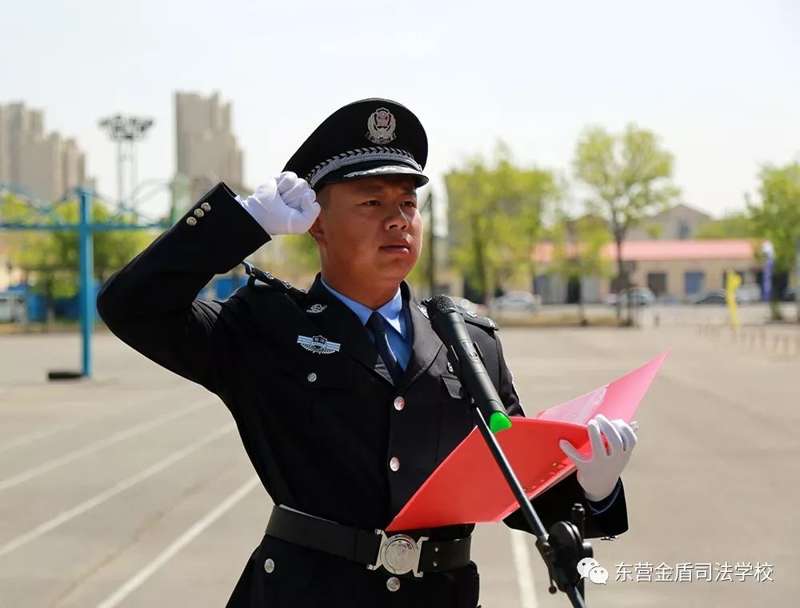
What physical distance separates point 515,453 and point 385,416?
1.35 ft

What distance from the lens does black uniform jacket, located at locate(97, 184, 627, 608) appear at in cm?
263

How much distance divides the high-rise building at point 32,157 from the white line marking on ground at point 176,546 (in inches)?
5032

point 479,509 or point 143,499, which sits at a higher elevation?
point 479,509

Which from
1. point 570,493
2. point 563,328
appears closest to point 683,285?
point 563,328

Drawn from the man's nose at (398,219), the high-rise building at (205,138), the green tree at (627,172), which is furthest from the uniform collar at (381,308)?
the high-rise building at (205,138)

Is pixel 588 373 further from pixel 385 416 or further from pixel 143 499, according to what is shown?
pixel 385 416

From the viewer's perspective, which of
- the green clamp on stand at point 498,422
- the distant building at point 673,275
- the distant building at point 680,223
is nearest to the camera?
the green clamp on stand at point 498,422

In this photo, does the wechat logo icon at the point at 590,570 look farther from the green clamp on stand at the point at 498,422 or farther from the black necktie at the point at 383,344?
the black necktie at the point at 383,344

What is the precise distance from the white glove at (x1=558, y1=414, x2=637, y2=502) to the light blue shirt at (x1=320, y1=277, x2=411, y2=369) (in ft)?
1.59

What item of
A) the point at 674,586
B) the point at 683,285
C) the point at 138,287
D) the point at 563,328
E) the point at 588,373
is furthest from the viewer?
the point at 683,285

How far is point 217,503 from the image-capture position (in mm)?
10352

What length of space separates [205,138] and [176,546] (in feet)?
421

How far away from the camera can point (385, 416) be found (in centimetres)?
272

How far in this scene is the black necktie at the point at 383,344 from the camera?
110 inches
